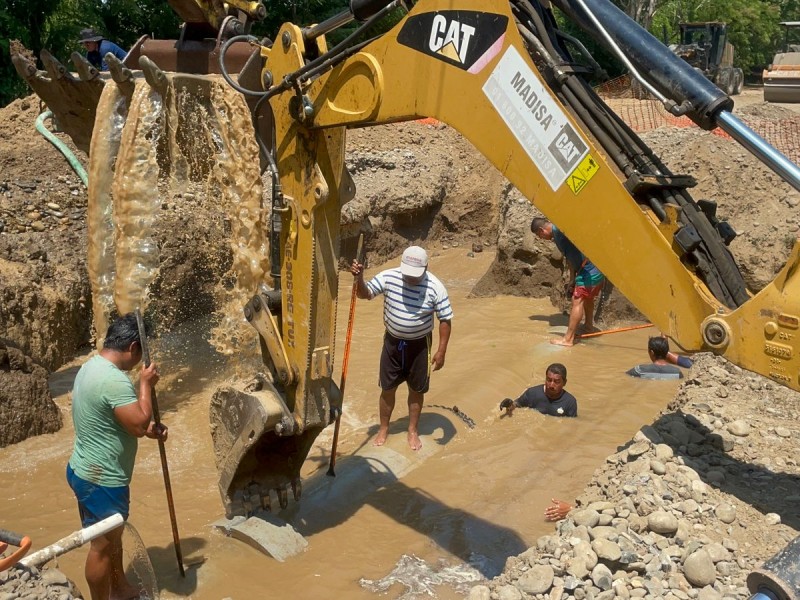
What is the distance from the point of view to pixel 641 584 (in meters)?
3.64

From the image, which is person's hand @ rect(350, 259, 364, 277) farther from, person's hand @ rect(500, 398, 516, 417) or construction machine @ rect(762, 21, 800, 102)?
construction machine @ rect(762, 21, 800, 102)

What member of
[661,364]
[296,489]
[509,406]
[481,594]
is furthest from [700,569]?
[661,364]

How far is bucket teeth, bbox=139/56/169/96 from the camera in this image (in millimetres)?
6344

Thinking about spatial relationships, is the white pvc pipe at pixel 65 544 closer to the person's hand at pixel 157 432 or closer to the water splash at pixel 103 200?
the person's hand at pixel 157 432

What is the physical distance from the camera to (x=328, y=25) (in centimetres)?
453

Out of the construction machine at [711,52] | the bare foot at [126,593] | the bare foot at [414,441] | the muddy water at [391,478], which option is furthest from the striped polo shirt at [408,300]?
the construction machine at [711,52]

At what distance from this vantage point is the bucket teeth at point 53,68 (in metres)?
7.97

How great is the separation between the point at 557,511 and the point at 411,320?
1859 mm

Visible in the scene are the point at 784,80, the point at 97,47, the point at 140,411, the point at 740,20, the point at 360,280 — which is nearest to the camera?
the point at 140,411

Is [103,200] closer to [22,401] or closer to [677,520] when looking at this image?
[22,401]

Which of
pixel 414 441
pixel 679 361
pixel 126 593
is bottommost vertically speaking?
pixel 414 441

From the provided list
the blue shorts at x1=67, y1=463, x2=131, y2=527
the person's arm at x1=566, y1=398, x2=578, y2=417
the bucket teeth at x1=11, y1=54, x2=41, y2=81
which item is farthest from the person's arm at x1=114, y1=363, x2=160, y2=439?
the bucket teeth at x1=11, y1=54, x2=41, y2=81

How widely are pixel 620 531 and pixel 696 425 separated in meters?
1.43

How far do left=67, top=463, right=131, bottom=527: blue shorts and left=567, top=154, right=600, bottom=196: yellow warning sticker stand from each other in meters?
2.80
